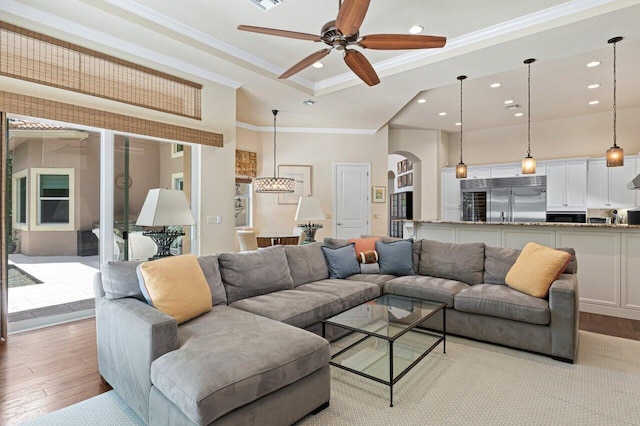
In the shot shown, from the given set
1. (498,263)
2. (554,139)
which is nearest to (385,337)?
(498,263)

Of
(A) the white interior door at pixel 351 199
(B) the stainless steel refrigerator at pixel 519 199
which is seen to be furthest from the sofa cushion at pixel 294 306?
(B) the stainless steel refrigerator at pixel 519 199

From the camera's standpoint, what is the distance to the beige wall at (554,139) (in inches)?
253

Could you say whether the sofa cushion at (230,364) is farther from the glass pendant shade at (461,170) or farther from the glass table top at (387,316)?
the glass pendant shade at (461,170)

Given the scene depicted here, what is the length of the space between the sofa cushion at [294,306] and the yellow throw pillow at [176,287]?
1.29 feet

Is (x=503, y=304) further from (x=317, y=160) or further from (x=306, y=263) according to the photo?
(x=317, y=160)

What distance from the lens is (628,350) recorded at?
115 inches

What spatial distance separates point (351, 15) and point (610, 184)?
253 inches

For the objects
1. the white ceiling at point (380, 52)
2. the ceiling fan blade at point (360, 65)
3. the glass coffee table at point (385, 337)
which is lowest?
the glass coffee table at point (385, 337)

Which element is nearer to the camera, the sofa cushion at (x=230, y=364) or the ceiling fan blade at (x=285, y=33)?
the sofa cushion at (x=230, y=364)

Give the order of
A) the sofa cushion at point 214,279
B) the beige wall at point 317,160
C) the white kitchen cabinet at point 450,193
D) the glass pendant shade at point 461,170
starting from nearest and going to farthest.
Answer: the sofa cushion at point 214,279 → the glass pendant shade at point 461,170 → the beige wall at point 317,160 → the white kitchen cabinet at point 450,193

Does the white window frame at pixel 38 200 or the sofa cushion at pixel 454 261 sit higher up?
the white window frame at pixel 38 200

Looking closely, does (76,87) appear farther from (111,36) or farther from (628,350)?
(628,350)

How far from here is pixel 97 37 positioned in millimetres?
3457

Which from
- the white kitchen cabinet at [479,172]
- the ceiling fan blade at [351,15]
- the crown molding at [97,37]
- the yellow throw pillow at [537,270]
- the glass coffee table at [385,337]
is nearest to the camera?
the ceiling fan blade at [351,15]
